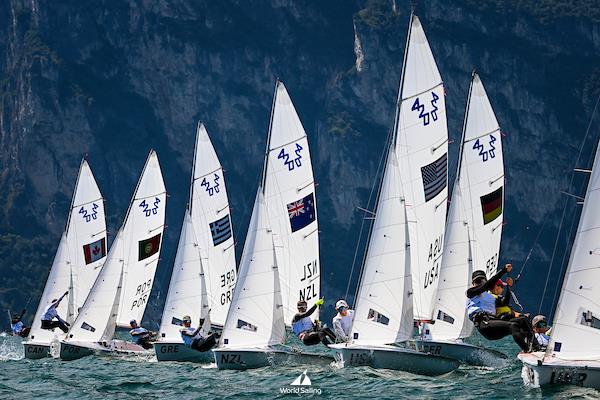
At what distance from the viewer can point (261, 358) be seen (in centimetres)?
2819

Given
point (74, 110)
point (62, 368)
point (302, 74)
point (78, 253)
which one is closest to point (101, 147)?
point (74, 110)

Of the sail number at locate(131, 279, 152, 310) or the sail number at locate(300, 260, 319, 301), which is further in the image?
the sail number at locate(131, 279, 152, 310)

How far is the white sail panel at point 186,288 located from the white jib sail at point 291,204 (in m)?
2.77

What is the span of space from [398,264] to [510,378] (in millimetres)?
3748

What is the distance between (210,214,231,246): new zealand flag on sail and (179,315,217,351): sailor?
20.7ft

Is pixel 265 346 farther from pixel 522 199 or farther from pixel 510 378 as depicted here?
pixel 522 199

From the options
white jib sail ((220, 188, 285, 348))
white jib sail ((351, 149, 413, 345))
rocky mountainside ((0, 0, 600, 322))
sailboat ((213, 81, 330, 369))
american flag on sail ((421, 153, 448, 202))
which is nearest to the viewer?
white jib sail ((351, 149, 413, 345))

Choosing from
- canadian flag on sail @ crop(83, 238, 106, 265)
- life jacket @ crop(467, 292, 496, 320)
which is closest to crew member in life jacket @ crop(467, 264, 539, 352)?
life jacket @ crop(467, 292, 496, 320)

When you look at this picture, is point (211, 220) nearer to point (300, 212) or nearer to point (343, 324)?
point (300, 212)

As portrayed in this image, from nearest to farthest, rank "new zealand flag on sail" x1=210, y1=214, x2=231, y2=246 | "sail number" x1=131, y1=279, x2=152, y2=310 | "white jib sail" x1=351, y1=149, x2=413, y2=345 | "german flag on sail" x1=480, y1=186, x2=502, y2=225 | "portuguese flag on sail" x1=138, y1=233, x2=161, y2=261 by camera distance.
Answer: "white jib sail" x1=351, y1=149, x2=413, y2=345, "german flag on sail" x1=480, y1=186, x2=502, y2=225, "sail number" x1=131, y1=279, x2=152, y2=310, "new zealand flag on sail" x1=210, y1=214, x2=231, y2=246, "portuguese flag on sail" x1=138, y1=233, x2=161, y2=261

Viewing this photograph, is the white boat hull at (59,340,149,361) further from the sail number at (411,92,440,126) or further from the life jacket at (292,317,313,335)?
the sail number at (411,92,440,126)

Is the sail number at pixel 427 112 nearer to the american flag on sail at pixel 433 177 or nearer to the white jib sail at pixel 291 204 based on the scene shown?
the american flag on sail at pixel 433 177

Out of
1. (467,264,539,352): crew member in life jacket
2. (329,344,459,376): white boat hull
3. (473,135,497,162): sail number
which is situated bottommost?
(329,344,459,376): white boat hull

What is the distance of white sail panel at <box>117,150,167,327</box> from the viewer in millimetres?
38781
